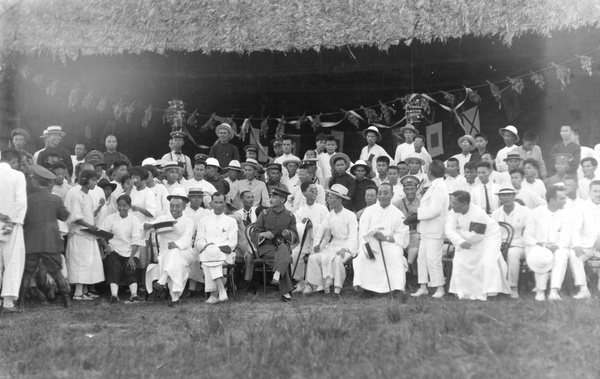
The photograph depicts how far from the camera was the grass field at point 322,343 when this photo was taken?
614 cm

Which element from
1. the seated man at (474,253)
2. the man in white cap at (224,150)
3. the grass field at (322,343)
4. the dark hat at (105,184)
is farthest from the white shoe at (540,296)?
the man in white cap at (224,150)

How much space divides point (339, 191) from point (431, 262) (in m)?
1.73

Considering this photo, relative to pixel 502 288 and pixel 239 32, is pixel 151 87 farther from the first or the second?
pixel 502 288

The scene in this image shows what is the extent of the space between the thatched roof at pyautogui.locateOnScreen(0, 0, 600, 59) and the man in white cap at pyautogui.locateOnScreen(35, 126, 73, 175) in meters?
2.12

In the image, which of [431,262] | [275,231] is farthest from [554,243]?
[275,231]

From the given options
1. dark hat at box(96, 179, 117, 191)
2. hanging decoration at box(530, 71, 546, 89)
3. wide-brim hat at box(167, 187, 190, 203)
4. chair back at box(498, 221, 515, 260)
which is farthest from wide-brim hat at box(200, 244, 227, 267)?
hanging decoration at box(530, 71, 546, 89)

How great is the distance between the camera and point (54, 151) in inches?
465

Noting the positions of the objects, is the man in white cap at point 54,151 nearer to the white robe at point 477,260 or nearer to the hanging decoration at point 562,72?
the white robe at point 477,260

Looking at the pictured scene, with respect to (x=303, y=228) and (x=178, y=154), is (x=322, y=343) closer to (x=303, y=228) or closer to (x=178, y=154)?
(x=303, y=228)

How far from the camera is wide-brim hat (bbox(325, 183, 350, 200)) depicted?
34.4 ft

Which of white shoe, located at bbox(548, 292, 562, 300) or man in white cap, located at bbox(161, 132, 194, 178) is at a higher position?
man in white cap, located at bbox(161, 132, 194, 178)

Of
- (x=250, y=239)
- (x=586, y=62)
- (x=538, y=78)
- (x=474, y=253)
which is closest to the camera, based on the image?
(x=474, y=253)

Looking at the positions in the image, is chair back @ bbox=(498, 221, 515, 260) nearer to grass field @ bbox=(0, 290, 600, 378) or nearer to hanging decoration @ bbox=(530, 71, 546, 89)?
grass field @ bbox=(0, 290, 600, 378)

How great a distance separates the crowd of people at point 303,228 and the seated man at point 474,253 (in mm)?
15
